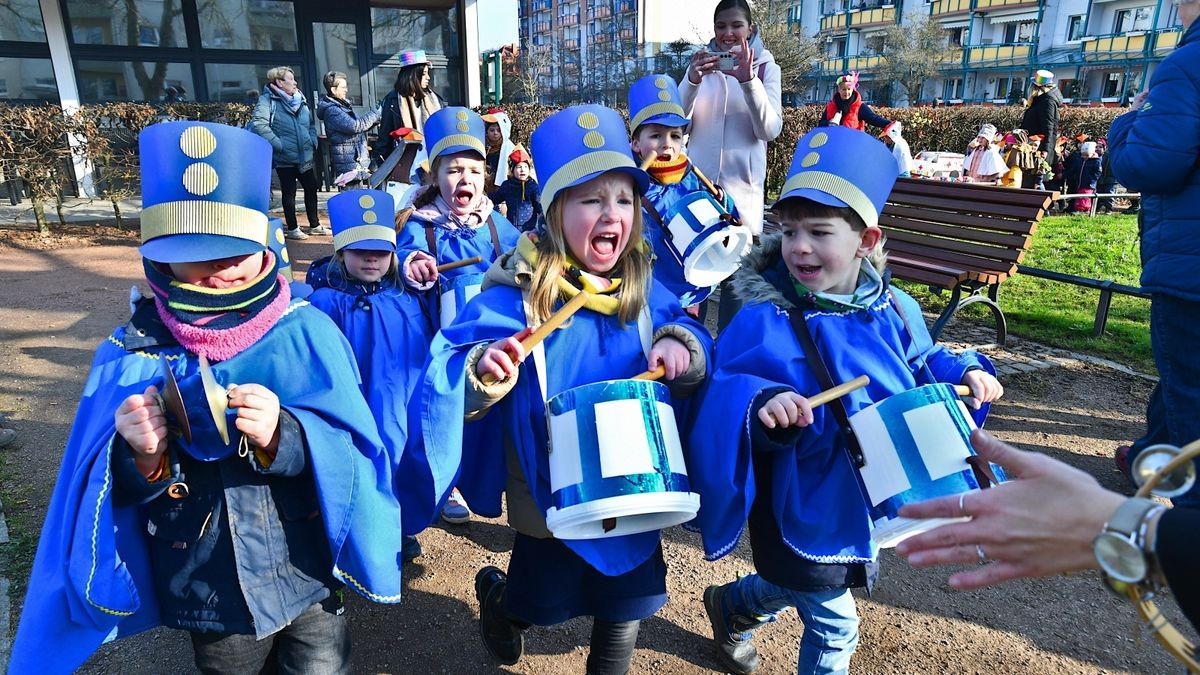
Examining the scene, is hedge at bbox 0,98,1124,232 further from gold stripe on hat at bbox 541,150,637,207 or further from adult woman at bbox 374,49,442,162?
gold stripe on hat at bbox 541,150,637,207

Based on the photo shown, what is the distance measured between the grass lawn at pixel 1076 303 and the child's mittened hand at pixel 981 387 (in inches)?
170

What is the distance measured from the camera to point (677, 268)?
3504mm

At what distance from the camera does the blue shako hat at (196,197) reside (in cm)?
177

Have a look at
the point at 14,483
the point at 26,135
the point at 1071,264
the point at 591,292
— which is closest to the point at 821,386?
the point at 591,292

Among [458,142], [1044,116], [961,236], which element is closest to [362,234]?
[458,142]

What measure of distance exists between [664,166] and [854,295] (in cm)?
175

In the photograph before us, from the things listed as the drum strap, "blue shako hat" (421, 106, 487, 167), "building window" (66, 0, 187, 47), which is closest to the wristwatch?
the drum strap

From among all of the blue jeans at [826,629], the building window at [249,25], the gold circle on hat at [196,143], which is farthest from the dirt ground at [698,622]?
the building window at [249,25]

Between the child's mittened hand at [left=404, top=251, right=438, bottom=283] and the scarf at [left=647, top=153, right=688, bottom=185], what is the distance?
118 centimetres

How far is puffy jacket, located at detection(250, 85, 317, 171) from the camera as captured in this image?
9172 mm

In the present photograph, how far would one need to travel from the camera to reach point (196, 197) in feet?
5.90

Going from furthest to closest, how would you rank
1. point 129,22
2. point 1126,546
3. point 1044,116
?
point 129,22 < point 1044,116 < point 1126,546

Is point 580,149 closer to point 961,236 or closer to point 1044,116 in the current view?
point 961,236

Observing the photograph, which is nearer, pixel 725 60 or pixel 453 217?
pixel 453 217
